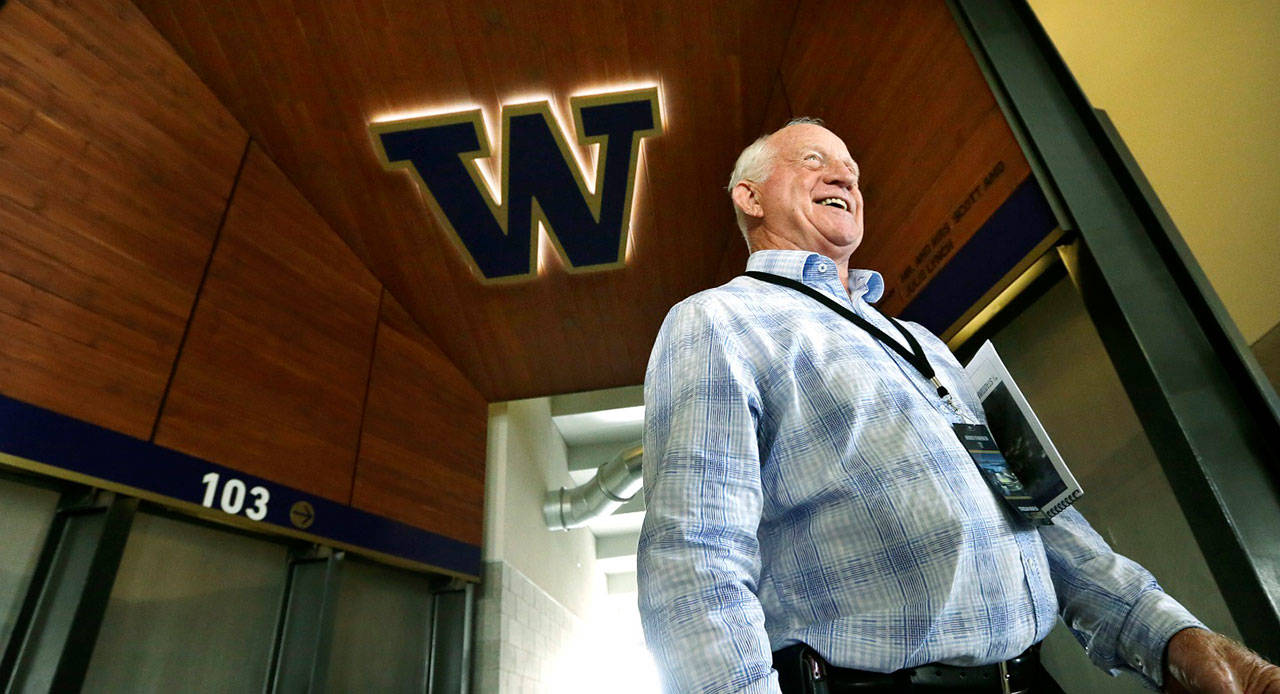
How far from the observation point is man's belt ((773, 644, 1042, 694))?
0.82 m

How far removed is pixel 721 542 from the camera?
85cm

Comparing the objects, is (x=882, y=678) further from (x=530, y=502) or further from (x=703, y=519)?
(x=530, y=502)

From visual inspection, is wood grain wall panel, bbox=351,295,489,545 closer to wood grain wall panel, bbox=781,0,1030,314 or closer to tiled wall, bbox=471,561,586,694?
tiled wall, bbox=471,561,586,694

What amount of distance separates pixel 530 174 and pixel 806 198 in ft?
9.17

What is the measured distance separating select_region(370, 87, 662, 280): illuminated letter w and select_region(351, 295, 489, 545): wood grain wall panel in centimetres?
97

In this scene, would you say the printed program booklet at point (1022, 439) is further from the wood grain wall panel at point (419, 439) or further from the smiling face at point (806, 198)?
the wood grain wall panel at point (419, 439)

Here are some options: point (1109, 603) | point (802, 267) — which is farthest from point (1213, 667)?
point (802, 267)

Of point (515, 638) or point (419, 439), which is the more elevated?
point (419, 439)

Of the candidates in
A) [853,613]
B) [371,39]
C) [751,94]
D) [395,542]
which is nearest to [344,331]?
[395,542]

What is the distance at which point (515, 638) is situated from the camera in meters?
5.62

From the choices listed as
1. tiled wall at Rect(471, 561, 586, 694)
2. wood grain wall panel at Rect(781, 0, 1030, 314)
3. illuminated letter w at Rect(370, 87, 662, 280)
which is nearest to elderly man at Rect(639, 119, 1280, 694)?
wood grain wall panel at Rect(781, 0, 1030, 314)

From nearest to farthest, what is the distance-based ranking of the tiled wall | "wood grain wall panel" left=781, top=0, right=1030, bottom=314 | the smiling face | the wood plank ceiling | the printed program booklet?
the printed program booklet, the smiling face, "wood grain wall panel" left=781, top=0, right=1030, bottom=314, the wood plank ceiling, the tiled wall

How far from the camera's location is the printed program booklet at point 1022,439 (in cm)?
97

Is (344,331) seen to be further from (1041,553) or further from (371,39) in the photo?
(1041,553)
